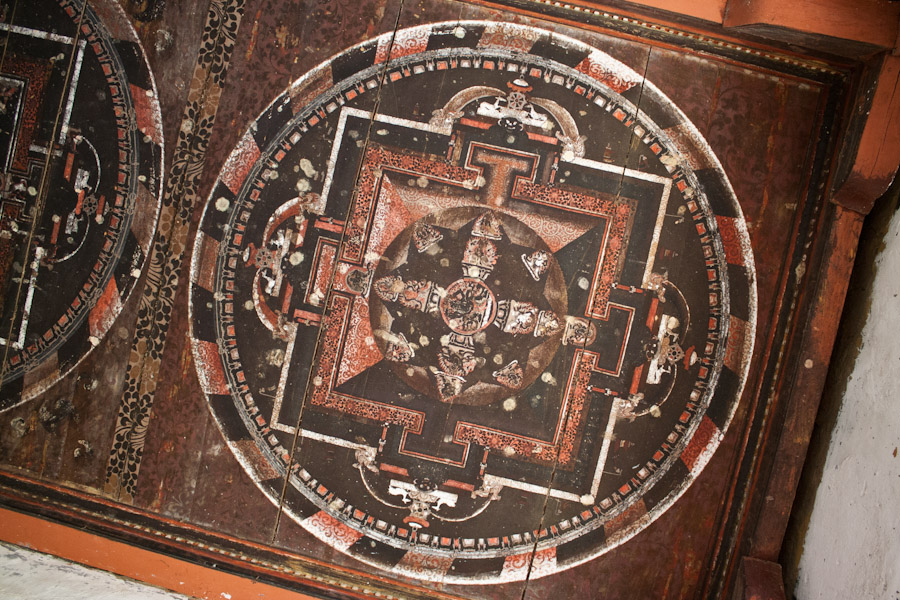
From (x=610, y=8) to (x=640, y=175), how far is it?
0.81 metres

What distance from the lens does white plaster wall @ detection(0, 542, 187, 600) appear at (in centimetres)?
242

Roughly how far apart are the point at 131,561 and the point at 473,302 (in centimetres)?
217

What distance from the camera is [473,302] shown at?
267 centimetres

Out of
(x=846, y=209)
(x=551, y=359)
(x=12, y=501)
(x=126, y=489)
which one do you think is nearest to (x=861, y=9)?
(x=846, y=209)

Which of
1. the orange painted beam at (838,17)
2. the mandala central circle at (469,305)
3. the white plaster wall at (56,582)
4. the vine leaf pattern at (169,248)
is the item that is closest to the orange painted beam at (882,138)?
the orange painted beam at (838,17)

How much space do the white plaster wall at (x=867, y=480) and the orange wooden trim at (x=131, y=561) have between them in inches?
94.3

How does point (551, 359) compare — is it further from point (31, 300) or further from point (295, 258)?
point (31, 300)

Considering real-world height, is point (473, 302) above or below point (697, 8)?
below

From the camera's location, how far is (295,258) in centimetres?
269

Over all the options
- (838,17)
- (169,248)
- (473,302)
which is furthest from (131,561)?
(838,17)

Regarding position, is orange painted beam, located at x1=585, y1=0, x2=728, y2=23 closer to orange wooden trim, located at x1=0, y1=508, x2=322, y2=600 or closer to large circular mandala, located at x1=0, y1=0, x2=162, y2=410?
large circular mandala, located at x1=0, y1=0, x2=162, y2=410

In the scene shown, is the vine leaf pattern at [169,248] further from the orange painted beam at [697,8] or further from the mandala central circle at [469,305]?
the orange painted beam at [697,8]

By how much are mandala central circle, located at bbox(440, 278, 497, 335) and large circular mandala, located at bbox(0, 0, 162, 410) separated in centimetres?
154

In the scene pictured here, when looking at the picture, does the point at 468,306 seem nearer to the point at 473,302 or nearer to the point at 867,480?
the point at 473,302
